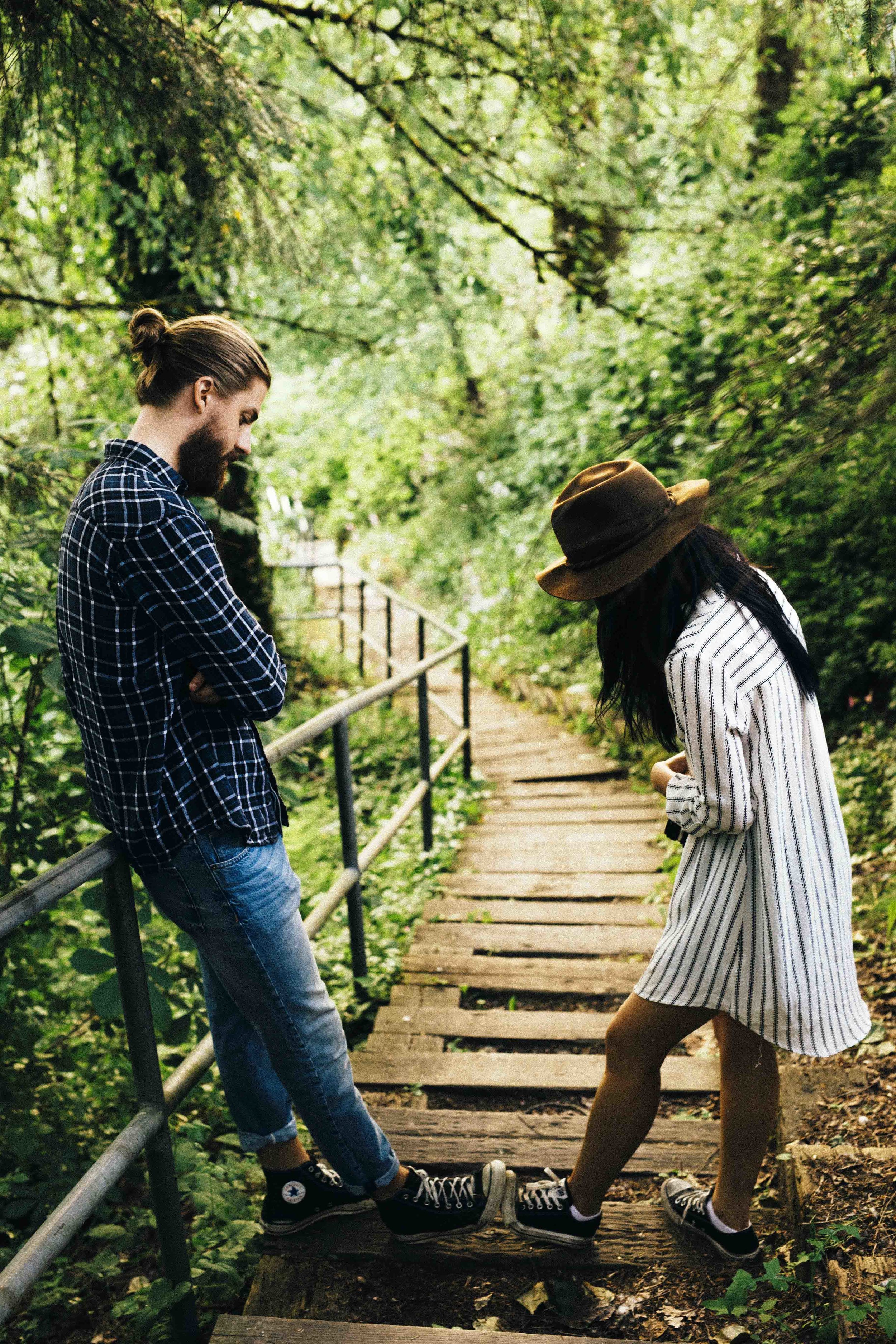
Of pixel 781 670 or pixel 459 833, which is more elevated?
pixel 781 670

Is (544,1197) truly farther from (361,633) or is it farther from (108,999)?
(361,633)

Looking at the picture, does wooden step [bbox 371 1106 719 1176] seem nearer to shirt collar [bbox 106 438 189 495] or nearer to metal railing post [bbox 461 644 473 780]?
shirt collar [bbox 106 438 189 495]

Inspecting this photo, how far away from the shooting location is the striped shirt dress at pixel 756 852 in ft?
5.61

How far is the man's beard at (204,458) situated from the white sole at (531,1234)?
1.63 m

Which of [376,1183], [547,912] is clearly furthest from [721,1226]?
[547,912]

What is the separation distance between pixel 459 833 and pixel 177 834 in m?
4.00

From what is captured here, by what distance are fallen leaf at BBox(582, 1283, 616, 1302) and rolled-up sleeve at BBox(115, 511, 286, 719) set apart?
1.39 m

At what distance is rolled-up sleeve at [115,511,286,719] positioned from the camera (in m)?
1.58

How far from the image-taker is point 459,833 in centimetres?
561

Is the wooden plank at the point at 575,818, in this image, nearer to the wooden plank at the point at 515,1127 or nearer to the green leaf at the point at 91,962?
the wooden plank at the point at 515,1127

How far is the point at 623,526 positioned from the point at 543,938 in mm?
2519

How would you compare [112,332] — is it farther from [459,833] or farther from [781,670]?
[781,670]

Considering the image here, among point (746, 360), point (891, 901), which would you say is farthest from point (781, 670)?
point (746, 360)

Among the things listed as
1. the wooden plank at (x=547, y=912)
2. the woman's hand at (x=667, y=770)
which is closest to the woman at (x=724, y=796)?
the woman's hand at (x=667, y=770)
